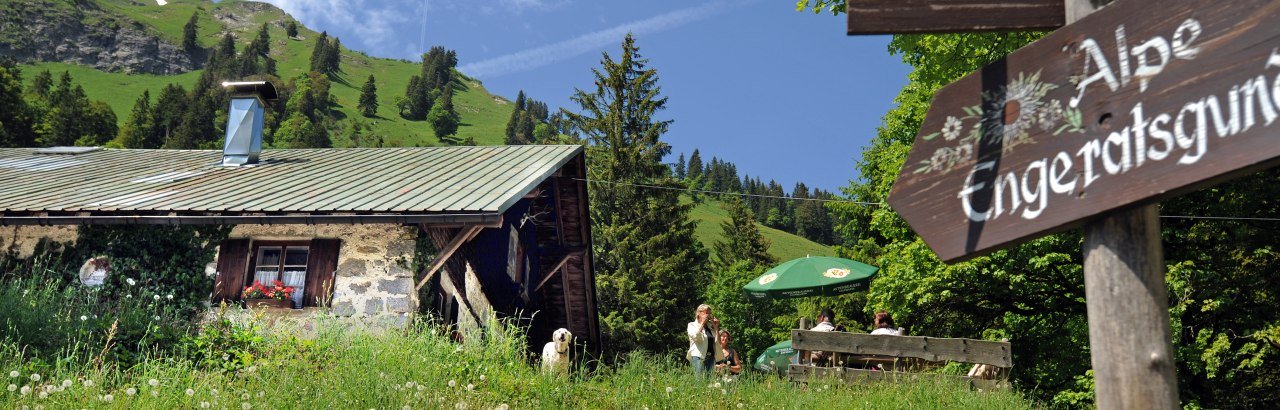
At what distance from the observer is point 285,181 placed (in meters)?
12.5

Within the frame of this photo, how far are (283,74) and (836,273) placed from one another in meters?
132

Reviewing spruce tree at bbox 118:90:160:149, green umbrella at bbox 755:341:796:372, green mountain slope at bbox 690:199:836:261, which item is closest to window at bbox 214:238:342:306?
green umbrella at bbox 755:341:796:372

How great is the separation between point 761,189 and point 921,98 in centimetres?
10379

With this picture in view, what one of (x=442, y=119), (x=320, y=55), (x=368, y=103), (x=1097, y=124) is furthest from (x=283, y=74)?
(x=1097, y=124)

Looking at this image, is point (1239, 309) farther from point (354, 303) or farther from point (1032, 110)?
point (1032, 110)

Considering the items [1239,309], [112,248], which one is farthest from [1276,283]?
[112,248]

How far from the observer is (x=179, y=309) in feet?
34.9

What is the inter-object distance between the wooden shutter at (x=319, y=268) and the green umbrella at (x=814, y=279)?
643 cm

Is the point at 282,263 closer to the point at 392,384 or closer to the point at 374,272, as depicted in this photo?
the point at 374,272

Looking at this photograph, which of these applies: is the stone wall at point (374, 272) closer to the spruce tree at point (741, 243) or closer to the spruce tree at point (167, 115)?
the spruce tree at point (741, 243)

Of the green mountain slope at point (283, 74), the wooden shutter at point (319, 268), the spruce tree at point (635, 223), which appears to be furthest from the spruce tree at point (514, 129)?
the wooden shutter at point (319, 268)

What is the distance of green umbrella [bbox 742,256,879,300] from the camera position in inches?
528

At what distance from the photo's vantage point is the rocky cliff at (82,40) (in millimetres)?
109438

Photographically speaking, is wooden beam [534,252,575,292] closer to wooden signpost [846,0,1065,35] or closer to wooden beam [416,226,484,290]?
wooden beam [416,226,484,290]
